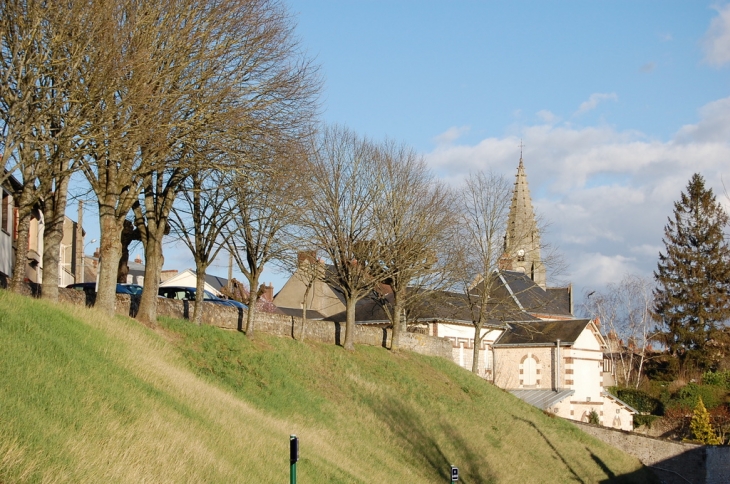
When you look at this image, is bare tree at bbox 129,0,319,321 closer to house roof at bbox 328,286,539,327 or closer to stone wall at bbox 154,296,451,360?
stone wall at bbox 154,296,451,360

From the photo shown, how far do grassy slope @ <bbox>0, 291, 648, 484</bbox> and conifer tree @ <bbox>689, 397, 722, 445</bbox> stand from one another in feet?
25.4

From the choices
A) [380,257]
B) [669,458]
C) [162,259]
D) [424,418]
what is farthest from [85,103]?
[669,458]

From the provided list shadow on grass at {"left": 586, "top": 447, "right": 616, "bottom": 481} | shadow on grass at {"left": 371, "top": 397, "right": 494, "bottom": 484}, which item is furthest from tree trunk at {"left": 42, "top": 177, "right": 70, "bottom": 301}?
shadow on grass at {"left": 586, "top": 447, "right": 616, "bottom": 481}

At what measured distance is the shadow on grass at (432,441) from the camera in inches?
1014

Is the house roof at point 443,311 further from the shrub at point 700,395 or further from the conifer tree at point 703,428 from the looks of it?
the shrub at point 700,395

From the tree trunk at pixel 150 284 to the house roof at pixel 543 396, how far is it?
27.8 meters

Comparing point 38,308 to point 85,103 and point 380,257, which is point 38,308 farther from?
point 380,257

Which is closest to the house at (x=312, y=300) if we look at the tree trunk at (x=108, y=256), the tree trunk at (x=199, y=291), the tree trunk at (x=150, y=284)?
the tree trunk at (x=199, y=291)

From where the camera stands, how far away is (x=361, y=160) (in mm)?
36625

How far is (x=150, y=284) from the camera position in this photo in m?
23.8

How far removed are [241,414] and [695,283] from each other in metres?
53.4

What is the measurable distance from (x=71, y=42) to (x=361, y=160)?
64.0 ft

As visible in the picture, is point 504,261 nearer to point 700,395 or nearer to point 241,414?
point 700,395

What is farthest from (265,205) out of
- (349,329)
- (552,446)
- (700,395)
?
(700,395)
